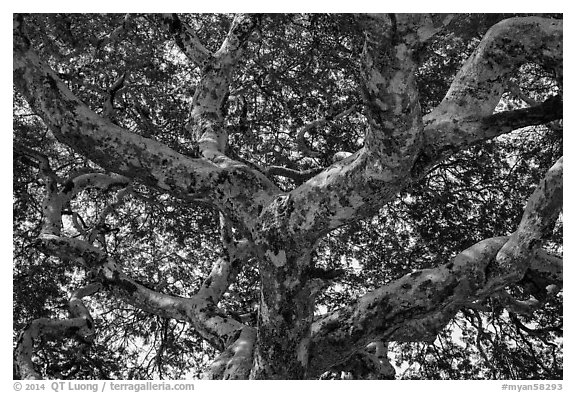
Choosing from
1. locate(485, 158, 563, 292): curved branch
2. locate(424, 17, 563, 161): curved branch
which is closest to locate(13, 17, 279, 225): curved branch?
locate(424, 17, 563, 161): curved branch

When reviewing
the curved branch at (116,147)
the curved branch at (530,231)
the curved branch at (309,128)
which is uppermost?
the curved branch at (309,128)

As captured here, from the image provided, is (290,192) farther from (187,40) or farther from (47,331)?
(47,331)

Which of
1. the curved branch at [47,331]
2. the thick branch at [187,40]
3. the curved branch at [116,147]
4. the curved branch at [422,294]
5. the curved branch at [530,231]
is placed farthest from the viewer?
the thick branch at [187,40]

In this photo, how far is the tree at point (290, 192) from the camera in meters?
5.07

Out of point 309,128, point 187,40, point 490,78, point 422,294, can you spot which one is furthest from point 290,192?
point 309,128

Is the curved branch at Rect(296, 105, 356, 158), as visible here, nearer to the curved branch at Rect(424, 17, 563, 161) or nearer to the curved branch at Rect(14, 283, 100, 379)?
the curved branch at Rect(14, 283, 100, 379)

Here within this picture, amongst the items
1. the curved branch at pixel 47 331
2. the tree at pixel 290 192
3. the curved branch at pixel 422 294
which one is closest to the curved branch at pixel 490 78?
the tree at pixel 290 192

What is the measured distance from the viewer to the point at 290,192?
5691 millimetres

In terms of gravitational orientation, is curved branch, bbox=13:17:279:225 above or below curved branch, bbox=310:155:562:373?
above

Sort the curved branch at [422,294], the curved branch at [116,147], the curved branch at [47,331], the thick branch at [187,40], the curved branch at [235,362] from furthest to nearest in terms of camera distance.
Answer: the thick branch at [187,40]
the curved branch at [47,331]
the curved branch at [235,362]
the curved branch at [422,294]
the curved branch at [116,147]

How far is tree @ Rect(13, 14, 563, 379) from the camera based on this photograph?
5.07 metres

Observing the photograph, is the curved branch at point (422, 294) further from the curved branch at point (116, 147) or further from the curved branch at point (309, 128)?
the curved branch at point (309, 128)

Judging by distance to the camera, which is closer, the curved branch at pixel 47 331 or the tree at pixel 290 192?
the tree at pixel 290 192

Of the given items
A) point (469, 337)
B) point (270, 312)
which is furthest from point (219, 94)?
point (469, 337)
